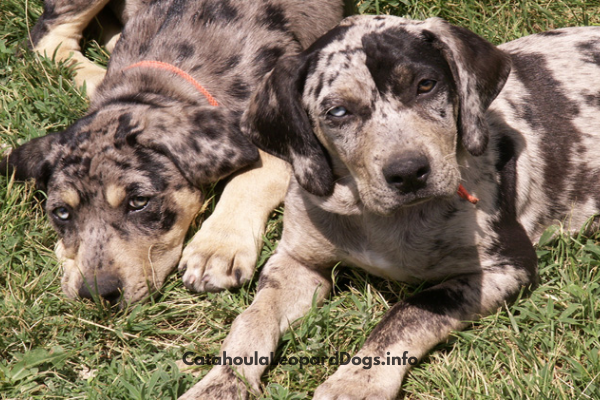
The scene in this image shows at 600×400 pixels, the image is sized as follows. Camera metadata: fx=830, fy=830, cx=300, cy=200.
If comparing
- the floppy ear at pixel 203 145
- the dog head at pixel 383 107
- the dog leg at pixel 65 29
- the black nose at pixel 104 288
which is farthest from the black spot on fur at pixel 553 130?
the dog leg at pixel 65 29

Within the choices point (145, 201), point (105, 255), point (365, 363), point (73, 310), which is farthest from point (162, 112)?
point (365, 363)

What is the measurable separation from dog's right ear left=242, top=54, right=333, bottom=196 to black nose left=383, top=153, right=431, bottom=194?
0.57 m

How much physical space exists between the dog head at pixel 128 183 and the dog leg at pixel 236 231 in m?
0.14

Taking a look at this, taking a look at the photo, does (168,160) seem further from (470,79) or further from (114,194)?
(470,79)

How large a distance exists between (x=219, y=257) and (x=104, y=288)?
2.36 feet

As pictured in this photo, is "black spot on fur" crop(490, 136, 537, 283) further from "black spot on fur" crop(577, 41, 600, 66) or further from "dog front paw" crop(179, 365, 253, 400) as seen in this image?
"dog front paw" crop(179, 365, 253, 400)

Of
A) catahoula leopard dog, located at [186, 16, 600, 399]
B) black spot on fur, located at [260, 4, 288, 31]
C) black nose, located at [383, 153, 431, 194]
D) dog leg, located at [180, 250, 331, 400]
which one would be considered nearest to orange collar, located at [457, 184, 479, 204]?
catahoula leopard dog, located at [186, 16, 600, 399]

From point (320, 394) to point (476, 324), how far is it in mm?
1035

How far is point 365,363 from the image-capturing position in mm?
4320

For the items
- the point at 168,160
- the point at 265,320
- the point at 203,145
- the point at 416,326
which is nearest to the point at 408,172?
the point at 416,326

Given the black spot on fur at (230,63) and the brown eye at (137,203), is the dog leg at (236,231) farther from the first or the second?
the black spot on fur at (230,63)

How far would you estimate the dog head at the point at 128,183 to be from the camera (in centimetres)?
511

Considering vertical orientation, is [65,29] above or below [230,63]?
below

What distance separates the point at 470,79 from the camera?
4.36 m
